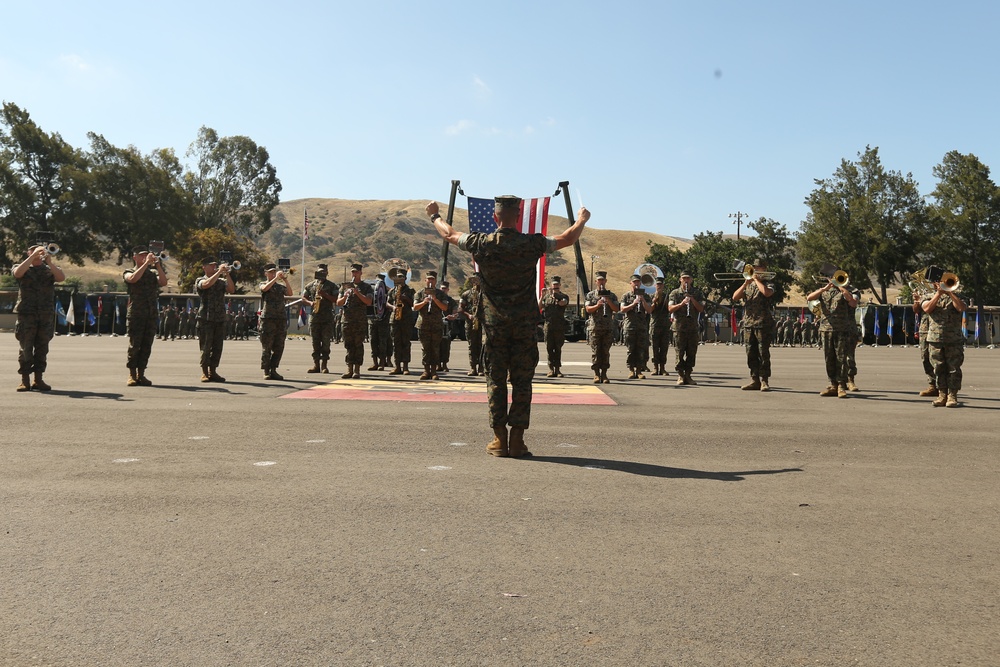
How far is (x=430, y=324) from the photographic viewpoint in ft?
60.5

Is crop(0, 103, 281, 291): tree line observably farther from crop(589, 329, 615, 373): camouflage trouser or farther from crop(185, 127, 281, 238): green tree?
crop(589, 329, 615, 373): camouflage trouser

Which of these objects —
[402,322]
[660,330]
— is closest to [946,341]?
[660,330]

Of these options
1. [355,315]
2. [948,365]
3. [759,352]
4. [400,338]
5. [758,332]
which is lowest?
[948,365]

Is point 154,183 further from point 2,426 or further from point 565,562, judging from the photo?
point 565,562

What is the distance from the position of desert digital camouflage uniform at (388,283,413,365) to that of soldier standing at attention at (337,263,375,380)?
579 millimetres

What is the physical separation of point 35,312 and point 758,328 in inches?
Answer: 471

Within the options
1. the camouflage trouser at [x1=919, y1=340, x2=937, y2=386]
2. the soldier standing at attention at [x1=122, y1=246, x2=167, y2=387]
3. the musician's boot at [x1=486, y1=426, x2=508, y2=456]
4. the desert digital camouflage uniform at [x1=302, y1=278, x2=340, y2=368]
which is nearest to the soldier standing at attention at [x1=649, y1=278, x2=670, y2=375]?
the camouflage trouser at [x1=919, y1=340, x2=937, y2=386]

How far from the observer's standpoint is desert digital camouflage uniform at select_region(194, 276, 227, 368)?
1620cm

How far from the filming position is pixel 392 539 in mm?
5203

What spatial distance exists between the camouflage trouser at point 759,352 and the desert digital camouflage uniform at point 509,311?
9.09 meters

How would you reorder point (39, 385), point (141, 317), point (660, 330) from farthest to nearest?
1. point (660, 330)
2. point (141, 317)
3. point (39, 385)

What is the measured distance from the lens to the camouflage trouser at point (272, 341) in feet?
56.1

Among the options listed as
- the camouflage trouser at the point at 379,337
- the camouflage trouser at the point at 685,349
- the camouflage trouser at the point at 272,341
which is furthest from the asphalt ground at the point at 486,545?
the camouflage trouser at the point at 379,337

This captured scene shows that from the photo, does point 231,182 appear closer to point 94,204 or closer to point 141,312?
point 94,204
